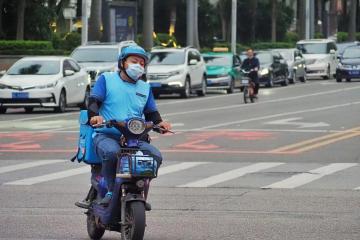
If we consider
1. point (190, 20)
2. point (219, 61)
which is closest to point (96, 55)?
point (219, 61)

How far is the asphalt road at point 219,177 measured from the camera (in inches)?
427

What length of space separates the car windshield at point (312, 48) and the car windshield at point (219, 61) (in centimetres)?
1158

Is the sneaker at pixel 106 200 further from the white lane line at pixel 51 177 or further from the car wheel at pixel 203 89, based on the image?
the car wheel at pixel 203 89

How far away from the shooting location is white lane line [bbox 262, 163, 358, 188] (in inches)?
579

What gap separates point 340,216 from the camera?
11.5m

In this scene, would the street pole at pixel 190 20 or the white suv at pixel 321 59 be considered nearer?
the white suv at pixel 321 59

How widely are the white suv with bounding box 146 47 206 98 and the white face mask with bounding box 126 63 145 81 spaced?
92.1 feet

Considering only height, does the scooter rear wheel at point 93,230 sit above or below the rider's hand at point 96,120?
below

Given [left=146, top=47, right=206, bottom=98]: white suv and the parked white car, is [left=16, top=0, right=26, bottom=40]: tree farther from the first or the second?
the parked white car

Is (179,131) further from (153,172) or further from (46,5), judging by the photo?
(46,5)

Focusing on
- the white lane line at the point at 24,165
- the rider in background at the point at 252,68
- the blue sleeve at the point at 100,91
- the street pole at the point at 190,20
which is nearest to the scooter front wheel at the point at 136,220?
the blue sleeve at the point at 100,91

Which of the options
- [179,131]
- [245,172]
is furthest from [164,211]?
[179,131]

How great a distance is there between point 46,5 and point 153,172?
51.4 metres

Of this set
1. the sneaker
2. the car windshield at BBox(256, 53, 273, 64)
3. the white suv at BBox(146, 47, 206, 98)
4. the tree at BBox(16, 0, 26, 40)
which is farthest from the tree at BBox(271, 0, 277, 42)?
the sneaker
